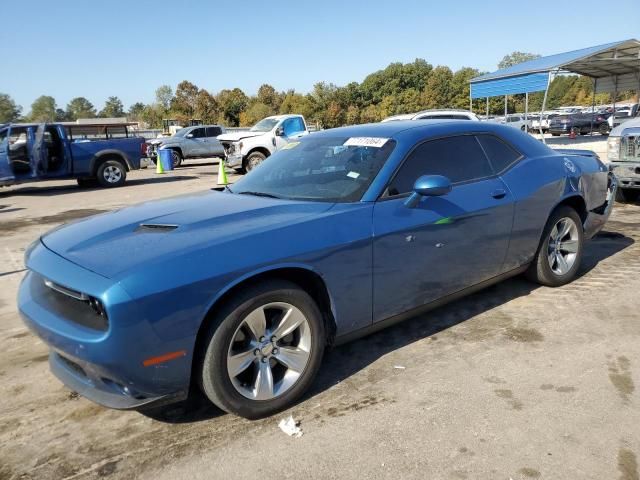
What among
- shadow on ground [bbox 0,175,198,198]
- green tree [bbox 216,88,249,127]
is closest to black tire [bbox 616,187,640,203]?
shadow on ground [bbox 0,175,198,198]

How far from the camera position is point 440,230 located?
3449 mm

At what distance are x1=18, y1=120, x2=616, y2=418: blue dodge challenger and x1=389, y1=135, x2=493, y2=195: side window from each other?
11 mm

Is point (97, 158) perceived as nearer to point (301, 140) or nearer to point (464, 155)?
point (301, 140)

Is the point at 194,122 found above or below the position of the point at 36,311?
above

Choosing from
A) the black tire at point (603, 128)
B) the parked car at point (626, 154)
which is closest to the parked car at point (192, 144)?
the parked car at point (626, 154)

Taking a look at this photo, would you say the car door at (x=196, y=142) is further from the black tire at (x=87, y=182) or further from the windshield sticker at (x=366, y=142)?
Result: the windshield sticker at (x=366, y=142)

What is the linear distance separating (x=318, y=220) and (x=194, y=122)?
42134 millimetres

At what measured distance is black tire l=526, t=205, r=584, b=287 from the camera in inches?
175

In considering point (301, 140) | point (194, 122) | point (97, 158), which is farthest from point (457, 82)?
point (301, 140)

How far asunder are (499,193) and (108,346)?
2.96 metres

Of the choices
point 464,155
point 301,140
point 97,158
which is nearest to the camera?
point 464,155

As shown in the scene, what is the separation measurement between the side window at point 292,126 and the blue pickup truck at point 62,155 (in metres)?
4.29

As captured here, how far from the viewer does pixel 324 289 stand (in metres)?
2.97

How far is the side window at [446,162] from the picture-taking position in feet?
11.3
